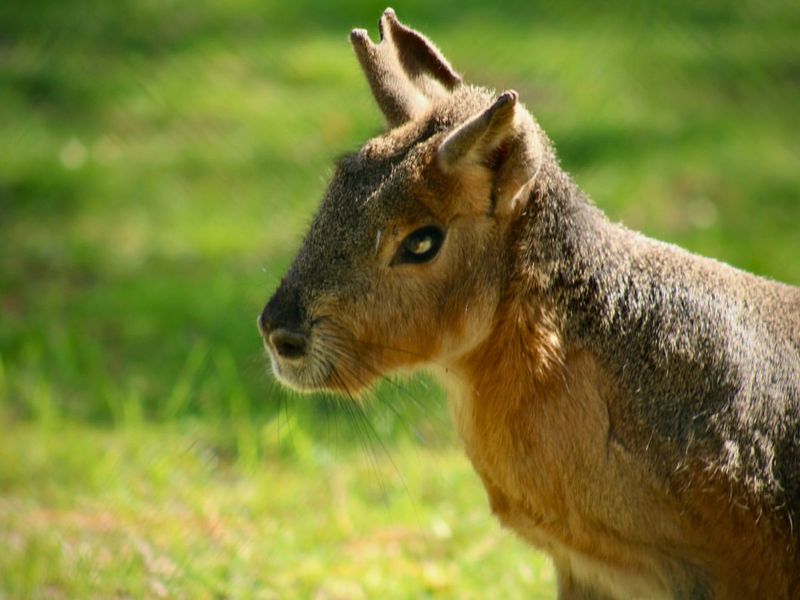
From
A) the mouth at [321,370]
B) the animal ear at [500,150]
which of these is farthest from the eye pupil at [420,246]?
the mouth at [321,370]

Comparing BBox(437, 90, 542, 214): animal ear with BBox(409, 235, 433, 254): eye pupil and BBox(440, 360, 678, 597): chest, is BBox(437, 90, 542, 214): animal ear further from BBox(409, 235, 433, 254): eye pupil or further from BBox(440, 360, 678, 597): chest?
BBox(440, 360, 678, 597): chest

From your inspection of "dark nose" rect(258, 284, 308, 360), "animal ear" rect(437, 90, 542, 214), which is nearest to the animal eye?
"animal ear" rect(437, 90, 542, 214)

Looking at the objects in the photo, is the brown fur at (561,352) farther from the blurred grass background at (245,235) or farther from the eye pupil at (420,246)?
the blurred grass background at (245,235)

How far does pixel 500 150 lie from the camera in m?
3.73

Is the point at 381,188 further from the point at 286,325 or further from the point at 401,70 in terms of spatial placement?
the point at 401,70

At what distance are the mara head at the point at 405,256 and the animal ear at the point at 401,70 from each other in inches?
8.2

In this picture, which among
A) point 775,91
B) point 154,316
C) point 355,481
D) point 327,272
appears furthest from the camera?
point 775,91

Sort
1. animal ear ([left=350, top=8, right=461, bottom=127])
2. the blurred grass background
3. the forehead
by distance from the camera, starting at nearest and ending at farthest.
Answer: the forehead < animal ear ([left=350, top=8, right=461, bottom=127]) < the blurred grass background

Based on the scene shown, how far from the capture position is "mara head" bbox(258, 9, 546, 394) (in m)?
3.71

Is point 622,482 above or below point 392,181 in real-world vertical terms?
below

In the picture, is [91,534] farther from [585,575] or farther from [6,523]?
[585,575]

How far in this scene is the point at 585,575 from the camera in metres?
4.03

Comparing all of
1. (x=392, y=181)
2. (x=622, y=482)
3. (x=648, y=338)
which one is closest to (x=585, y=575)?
(x=622, y=482)

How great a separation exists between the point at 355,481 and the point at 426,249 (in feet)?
7.39
